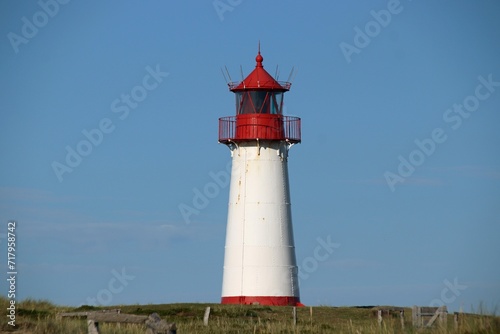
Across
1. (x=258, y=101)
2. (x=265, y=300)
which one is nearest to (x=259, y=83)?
(x=258, y=101)

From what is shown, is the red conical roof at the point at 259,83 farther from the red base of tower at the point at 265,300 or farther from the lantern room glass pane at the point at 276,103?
the red base of tower at the point at 265,300

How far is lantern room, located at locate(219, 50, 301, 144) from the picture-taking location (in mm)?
40625

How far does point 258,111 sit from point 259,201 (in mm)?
3170

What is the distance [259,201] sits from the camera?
40.4m

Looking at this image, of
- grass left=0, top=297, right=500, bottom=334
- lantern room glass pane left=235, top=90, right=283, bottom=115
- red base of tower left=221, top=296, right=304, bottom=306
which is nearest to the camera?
grass left=0, top=297, right=500, bottom=334

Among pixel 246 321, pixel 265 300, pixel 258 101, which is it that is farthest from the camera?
pixel 258 101

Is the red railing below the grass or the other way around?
the other way around

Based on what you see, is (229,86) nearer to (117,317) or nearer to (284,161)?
(284,161)

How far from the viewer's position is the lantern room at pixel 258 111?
40625 mm

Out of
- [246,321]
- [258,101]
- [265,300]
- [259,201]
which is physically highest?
[258,101]

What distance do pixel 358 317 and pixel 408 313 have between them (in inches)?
62.0

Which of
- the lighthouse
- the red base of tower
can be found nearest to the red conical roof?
the lighthouse

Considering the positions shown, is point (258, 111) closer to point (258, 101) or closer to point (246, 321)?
point (258, 101)

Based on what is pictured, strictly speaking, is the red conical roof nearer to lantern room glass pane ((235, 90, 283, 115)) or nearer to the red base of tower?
lantern room glass pane ((235, 90, 283, 115))
